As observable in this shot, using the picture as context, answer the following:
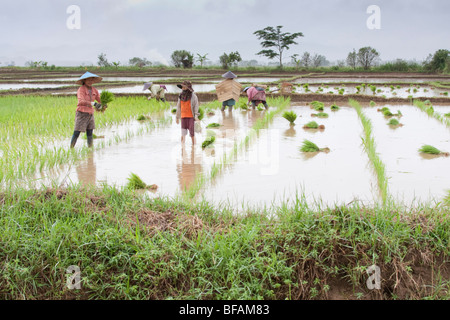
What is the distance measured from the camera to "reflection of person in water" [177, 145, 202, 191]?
3953 mm

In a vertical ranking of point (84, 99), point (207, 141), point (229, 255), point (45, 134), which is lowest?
point (229, 255)

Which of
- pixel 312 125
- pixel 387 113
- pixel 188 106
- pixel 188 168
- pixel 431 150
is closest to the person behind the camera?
pixel 188 168

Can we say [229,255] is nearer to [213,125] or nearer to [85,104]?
[85,104]

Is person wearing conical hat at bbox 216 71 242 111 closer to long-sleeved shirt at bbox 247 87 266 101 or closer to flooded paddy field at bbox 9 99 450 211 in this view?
long-sleeved shirt at bbox 247 87 266 101

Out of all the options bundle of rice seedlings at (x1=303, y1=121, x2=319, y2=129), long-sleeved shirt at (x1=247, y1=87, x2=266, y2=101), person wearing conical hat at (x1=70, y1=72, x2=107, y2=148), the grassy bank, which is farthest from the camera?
long-sleeved shirt at (x1=247, y1=87, x2=266, y2=101)

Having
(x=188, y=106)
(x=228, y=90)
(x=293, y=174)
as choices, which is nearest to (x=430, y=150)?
(x=293, y=174)

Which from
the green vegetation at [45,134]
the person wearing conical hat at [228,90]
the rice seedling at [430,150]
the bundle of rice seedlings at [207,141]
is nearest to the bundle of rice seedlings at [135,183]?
the green vegetation at [45,134]

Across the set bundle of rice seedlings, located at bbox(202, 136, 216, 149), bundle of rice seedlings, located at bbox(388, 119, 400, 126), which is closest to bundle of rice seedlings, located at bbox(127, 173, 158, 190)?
bundle of rice seedlings, located at bbox(202, 136, 216, 149)

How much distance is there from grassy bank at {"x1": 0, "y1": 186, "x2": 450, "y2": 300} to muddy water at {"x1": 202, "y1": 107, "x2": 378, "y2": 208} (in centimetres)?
33

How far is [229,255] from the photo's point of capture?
2213 mm

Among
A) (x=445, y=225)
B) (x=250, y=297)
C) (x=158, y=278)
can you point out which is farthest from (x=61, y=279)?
(x=445, y=225)

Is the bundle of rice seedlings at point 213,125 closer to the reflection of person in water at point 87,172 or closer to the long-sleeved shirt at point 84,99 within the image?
the long-sleeved shirt at point 84,99

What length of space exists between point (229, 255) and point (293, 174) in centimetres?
213
